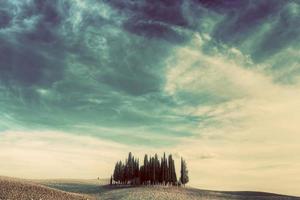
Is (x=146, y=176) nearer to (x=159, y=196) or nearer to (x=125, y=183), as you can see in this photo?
(x=125, y=183)

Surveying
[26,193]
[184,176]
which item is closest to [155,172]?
[184,176]

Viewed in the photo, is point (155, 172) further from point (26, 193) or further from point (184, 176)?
point (26, 193)

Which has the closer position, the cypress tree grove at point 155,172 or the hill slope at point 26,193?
the hill slope at point 26,193

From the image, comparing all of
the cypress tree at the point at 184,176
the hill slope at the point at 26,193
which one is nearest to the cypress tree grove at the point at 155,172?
the cypress tree at the point at 184,176

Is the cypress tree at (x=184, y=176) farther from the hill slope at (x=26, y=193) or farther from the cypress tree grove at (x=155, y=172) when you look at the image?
the hill slope at (x=26, y=193)

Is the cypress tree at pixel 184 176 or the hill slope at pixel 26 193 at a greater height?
the cypress tree at pixel 184 176

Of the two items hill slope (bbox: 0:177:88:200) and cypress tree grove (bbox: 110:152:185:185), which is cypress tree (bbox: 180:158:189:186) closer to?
cypress tree grove (bbox: 110:152:185:185)

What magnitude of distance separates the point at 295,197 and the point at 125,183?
48.9 metres

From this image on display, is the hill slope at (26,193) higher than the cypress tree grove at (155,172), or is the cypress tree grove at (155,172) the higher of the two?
the cypress tree grove at (155,172)

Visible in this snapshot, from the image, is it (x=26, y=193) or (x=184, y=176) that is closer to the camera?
(x=26, y=193)

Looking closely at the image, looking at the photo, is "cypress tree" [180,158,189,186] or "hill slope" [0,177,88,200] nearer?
"hill slope" [0,177,88,200]

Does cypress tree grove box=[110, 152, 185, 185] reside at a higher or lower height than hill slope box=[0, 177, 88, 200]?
higher

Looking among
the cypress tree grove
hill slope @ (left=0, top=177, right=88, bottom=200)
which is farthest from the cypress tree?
hill slope @ (left=0, top=177, right=88, bottom=200)

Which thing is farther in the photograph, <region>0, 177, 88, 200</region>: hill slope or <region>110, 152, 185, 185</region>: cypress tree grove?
<region>110, 152, 185, 185</region>: cypress tree grove
